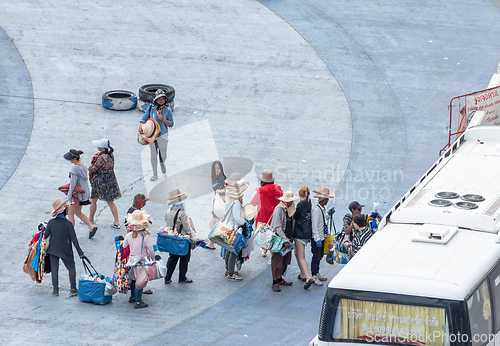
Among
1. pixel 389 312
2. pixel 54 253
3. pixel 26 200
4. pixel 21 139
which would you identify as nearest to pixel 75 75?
pixel 21 139

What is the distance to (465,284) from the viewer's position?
7938 mm

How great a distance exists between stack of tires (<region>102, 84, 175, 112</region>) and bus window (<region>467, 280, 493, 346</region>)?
11872mm

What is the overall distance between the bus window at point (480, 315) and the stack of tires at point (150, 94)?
11.8m

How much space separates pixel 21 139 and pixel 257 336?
9.21m

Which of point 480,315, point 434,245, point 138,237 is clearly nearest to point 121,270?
point 138,237

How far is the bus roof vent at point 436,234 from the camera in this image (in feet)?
29.0

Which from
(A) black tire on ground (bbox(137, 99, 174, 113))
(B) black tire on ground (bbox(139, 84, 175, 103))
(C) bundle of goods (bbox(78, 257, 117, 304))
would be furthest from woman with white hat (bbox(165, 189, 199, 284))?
(A) black tire on ground (bbox(137, 99, 174, 113))

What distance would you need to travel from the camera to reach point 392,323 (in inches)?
320

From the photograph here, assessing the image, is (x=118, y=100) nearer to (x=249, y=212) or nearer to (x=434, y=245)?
(x=249, y=212)

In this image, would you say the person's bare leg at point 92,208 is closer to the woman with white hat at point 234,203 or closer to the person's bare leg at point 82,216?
the person's bare leg at point 82,216

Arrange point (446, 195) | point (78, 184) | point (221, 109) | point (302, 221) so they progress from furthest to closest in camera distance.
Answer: point (221, 109) → point (78, 184) → point (302, 221) → point (446, 195)

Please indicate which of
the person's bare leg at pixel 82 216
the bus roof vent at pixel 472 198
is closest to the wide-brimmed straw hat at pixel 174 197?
the person's bare leg at pixel 82 216

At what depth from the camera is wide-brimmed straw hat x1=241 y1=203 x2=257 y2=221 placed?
1188 centimetres

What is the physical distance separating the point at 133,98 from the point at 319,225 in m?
8.80
